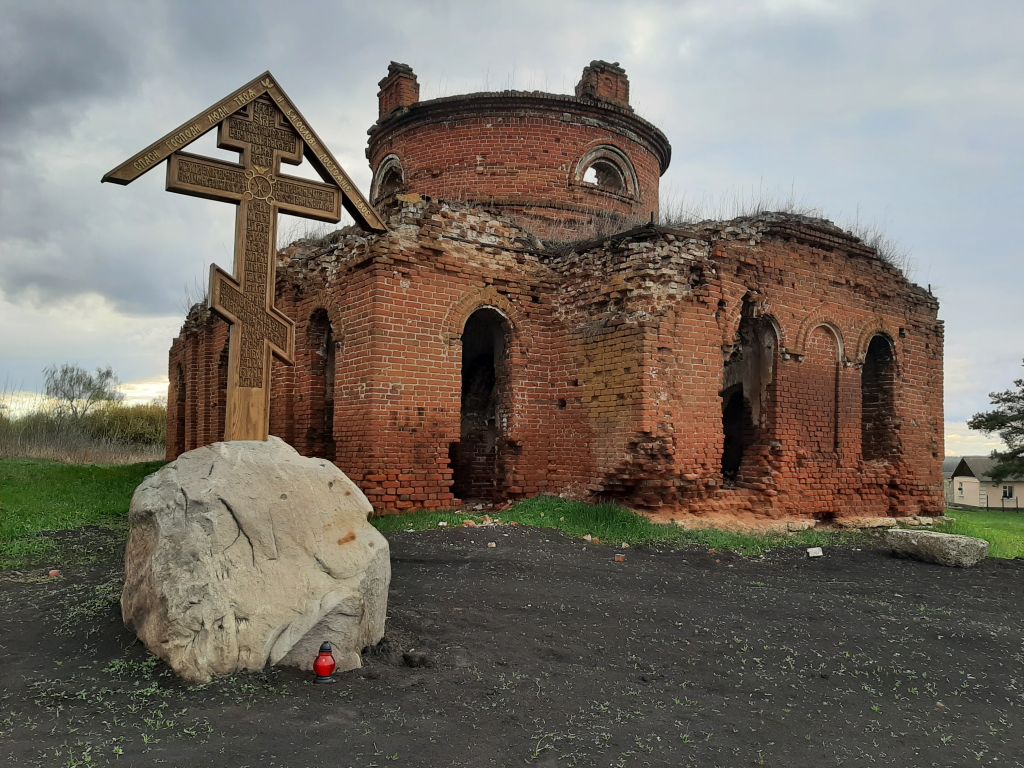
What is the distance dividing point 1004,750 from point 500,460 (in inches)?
297

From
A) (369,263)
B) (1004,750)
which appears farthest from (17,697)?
(369,263)

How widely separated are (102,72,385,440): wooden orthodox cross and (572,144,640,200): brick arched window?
1011 cm

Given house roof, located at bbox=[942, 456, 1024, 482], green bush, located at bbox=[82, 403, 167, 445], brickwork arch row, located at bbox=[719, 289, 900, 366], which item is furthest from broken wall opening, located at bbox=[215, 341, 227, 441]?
house roof, located at bbox=[942, 456, 1024, 482]

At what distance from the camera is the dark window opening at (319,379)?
428 inches

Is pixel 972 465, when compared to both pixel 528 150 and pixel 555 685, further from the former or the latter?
pixel 555 685

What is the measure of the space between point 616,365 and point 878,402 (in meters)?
5.98

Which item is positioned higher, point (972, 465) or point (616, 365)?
point (616, 365)

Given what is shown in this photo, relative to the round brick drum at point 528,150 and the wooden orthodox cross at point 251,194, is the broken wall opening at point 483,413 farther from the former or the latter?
the wooden orthodox cross at point 251,194

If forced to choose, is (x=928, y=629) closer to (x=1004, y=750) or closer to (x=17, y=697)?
(x=1004, y=750)

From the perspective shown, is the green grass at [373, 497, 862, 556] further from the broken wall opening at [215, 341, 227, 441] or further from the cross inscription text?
the broken wall opening at [215, 341, 227, 441]

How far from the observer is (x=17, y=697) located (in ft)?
11.2

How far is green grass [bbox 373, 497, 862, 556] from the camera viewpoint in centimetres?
861

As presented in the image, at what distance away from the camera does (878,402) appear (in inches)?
499

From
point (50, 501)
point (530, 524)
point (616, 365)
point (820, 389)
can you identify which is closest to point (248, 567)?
point (530, 524)
